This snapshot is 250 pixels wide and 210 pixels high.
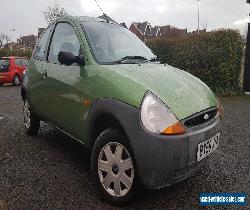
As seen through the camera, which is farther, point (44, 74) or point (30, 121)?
point (30, 121)

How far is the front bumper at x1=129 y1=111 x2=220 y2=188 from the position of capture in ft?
9.41

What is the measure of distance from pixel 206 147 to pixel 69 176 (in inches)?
67.3

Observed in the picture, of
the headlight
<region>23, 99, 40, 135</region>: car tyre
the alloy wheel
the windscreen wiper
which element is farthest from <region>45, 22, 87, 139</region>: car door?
<region>23, 99, 40, 135</region>: car tyre

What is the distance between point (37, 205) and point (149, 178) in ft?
3.85

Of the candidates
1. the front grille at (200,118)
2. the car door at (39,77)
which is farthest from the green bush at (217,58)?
the front grille at (200,118)

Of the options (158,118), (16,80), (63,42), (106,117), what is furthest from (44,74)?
(16,80)

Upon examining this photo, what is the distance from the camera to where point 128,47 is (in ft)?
14.1

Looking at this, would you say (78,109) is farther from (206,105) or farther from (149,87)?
(206,105)

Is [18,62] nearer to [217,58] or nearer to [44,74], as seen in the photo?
[217,58]

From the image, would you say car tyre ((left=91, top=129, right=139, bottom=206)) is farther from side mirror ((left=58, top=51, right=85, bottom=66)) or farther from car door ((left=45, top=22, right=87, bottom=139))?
side mirror ((left=58, top=51, right=85, bottom=66))

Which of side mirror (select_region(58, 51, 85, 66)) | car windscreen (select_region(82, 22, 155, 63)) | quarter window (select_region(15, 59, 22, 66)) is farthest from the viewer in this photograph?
quarter window (select_region(15, 59, 22, 66))

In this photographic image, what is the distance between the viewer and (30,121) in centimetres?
572

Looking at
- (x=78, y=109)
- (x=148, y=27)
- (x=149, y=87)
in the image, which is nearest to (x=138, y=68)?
(x=149, y=87)

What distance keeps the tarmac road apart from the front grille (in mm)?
807
